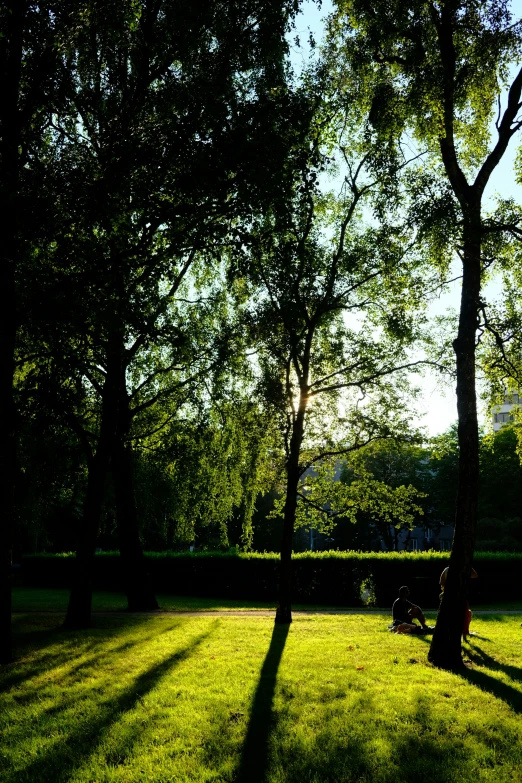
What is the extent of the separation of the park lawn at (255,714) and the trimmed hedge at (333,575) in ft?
47.8

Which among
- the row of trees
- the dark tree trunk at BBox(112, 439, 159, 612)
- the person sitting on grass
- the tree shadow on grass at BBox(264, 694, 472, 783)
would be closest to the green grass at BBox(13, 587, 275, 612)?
the dark tree trunk at BBox(112, 439, 159, 612)

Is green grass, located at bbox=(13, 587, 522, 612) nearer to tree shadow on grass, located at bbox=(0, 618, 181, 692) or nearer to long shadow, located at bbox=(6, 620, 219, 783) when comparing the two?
tree shadow on grass, located at bbox=(0, 618, 181, 692)

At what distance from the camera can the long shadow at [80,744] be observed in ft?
16.4

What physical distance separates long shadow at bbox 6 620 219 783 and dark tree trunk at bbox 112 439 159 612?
11.4 metres

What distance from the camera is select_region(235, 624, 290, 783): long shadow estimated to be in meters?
5.08

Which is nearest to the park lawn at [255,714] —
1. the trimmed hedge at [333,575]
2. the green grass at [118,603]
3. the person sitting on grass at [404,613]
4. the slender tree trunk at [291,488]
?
the person sitting on grass at [404,613]

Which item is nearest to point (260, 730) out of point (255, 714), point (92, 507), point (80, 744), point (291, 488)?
point (255, 714)

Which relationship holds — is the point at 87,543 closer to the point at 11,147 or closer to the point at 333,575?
the point at 11,147

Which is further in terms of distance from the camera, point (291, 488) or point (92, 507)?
point (291, 488)

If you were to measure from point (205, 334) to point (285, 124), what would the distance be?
9.50 metres

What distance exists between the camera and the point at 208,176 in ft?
27.7

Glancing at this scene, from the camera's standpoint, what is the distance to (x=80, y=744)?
5668 mm

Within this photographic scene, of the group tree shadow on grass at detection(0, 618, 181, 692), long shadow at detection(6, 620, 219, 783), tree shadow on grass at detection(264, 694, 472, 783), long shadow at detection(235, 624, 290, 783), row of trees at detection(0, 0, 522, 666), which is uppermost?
row of trees at detection(0, 0, 522, 666)

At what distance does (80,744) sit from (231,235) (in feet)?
23.1
